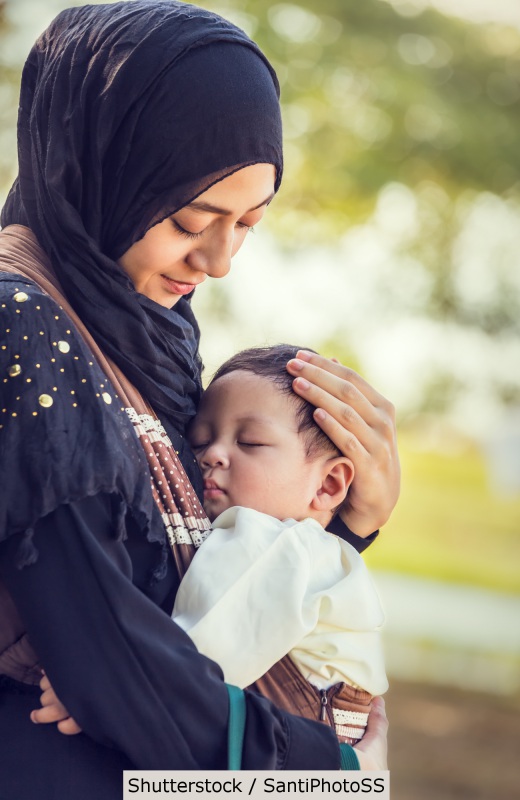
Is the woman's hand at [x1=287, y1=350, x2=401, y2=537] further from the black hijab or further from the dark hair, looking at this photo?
the black hijab

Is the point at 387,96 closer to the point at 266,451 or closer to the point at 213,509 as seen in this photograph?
the point at 266,451

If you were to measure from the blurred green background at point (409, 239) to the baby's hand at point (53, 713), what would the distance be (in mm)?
4972

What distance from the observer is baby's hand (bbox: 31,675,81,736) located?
170 cm

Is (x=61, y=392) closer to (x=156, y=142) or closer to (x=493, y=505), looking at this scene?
(x=156, y=142)

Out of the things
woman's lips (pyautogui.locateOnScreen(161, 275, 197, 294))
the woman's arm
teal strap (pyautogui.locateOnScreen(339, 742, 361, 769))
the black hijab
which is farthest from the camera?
woman's lips (pyautogui.locateOnScreen(161, 275, 197, 294))

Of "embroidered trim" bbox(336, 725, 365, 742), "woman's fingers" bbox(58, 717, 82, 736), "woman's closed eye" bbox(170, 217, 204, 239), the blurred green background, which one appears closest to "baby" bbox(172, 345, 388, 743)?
"embroidered trim" bbox(336, 725, 365, 742)

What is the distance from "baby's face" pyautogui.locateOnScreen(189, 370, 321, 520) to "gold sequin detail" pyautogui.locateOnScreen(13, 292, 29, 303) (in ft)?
1.82

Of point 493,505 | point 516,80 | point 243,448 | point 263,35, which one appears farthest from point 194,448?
point 493,505

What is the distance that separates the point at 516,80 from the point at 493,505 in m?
4.38

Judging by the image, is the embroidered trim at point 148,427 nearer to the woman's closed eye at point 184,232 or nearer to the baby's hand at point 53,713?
the woman's closed eye at point 184,232

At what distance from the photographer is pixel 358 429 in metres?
2.25

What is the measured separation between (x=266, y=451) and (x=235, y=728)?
2.11 feet

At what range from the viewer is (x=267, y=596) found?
1880 millimetres
